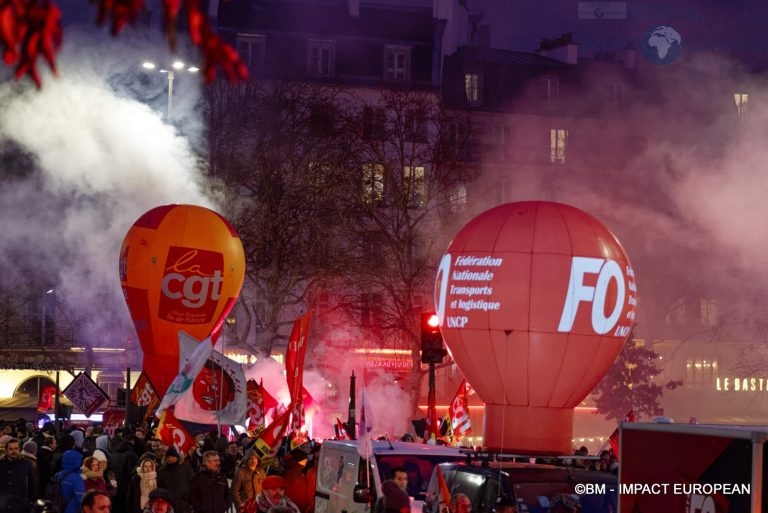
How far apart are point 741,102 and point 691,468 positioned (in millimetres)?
42288

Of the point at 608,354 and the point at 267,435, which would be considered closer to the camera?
the point at 267,435

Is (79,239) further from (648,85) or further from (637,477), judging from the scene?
(637,477)

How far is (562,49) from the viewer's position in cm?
5456

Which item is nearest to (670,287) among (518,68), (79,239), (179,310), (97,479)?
(518,68)

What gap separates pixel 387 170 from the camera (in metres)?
37.5

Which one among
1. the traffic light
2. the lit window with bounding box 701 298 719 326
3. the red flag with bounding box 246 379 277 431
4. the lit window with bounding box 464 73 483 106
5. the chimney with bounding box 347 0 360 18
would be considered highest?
the chimney with bounding box 347 0 360 18

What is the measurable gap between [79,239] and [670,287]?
19852 mm

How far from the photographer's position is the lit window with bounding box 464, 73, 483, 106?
51.4 metres

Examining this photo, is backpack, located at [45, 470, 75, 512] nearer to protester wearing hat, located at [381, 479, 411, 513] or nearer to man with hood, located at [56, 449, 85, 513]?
man with hood, located at [56, 449, 85, 513]

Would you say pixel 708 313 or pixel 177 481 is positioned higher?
pixel 708 313

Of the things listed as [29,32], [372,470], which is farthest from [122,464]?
[29,32]

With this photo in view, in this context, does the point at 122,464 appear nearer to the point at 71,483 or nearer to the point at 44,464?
the point at 44,464

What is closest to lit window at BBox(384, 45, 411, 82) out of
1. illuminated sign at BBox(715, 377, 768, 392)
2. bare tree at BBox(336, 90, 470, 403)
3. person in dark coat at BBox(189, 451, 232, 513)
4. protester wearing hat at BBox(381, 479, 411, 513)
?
bare tree at BBox(336, 90, 470, 403)

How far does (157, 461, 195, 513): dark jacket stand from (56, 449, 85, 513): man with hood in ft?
4.06
